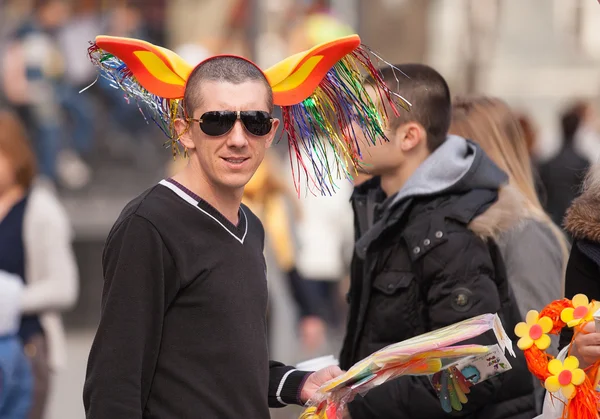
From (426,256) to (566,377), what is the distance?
0.78m

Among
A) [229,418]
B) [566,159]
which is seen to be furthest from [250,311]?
[566,159]

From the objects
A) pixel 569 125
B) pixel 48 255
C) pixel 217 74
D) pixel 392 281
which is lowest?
pixel 569 125

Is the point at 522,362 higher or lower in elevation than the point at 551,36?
higher

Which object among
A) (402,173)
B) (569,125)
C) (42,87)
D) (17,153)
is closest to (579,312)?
(402,173)

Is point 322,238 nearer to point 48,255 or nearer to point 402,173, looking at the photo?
point 48,255

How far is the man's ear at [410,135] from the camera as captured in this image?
13.6ft

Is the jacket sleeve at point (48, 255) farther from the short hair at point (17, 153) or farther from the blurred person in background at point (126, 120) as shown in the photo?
the blurred person in background at point (126, 120)

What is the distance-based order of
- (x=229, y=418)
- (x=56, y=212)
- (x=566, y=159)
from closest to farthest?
(x=229, y=418), (x=56, y=212), (x=566, y=159)

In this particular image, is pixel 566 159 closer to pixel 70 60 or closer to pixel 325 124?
pixel 70 60

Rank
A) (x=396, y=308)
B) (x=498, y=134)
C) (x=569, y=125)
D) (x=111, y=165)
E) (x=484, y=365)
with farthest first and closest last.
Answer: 1. (x=111, y=165)
2. (x=569, y=125)
3. (x=498, y=134)
4. (x=396, y=308)
5. (x=484, y=365)

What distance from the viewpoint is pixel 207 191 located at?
3.21 meters

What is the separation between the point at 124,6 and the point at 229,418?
40.2ft

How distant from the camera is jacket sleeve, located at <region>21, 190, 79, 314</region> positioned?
6.09 metres

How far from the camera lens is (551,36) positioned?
20547 mm
